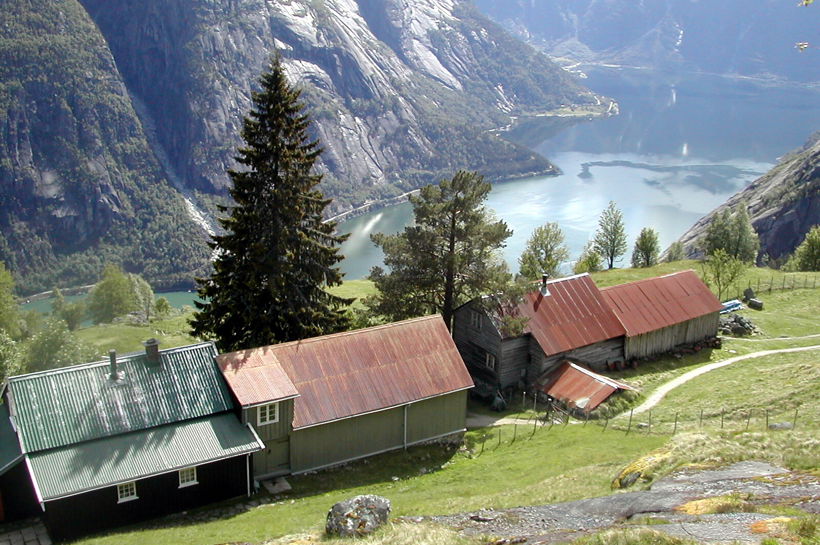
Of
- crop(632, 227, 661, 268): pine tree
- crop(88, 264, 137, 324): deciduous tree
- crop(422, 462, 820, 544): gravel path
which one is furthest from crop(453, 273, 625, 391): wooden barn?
crop(88, 264, 137, 324): deciduous tree

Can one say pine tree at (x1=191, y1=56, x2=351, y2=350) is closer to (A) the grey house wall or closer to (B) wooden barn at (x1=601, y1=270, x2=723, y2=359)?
(A) the grey house wall

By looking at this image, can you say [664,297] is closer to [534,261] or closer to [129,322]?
[534,261]

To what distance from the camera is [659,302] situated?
51.3 m

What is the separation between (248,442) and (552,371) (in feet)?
69.4

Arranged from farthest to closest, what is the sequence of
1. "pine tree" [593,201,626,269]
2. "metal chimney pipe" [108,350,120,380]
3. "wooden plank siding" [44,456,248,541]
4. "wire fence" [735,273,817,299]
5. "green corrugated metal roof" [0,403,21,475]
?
"pine tree" [593,201,626,269], "wire fence" [735,273,817,299], "metal chimney pipe" [108,350,120,380], "green corrugated metal roof" [0,403,21,475], "wooden plank siding" [44,456,248,541]

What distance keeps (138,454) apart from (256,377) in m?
6.09

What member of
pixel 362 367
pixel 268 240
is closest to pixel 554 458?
pixel 362 367

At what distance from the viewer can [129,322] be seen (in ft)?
272

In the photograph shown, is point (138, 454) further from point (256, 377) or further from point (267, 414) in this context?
point (256, 377)

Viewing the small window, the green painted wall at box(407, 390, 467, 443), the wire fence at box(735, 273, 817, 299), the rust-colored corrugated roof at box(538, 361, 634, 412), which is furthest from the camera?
the wire fence at box(735, 273, 817, 299)

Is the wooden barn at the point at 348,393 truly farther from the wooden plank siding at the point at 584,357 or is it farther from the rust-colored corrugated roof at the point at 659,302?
the rust-colored corrugated roof at the point at 659,302

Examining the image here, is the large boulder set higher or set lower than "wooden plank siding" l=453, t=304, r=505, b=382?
lower

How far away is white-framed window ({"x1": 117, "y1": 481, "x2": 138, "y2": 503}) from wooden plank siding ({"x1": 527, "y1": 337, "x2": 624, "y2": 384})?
25.2 m

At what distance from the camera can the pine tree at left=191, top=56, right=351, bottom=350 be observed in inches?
1564
